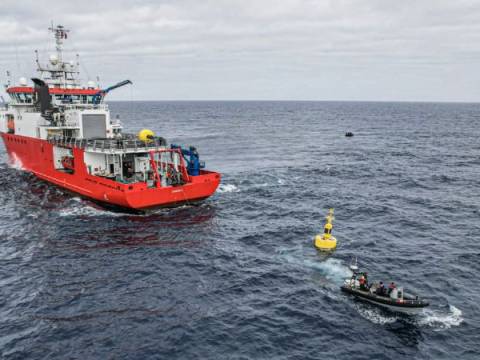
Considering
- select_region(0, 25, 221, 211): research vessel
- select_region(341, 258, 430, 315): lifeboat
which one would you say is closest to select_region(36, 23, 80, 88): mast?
select_region(0, 25, 221, 211): research vessel

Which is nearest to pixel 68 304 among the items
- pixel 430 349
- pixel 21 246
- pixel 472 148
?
pixel 21 246

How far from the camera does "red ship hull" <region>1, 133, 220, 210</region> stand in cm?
3822

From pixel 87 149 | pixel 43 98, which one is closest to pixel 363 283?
pixel 87 149

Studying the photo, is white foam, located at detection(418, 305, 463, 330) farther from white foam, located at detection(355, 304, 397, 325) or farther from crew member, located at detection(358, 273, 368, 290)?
crew member, located at detection(358, 273, 368, 290)

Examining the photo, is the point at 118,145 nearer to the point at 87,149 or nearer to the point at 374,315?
the point at 87,149

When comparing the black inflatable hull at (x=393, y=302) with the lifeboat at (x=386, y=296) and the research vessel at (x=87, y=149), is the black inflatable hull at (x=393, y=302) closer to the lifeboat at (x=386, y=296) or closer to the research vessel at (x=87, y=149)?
the lifeboat at (x=386, y=296)

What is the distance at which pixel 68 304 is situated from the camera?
2394 cm

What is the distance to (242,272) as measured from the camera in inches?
1105

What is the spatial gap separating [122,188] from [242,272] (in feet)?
52.5

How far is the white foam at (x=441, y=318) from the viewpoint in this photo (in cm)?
2180

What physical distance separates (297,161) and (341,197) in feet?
78.6


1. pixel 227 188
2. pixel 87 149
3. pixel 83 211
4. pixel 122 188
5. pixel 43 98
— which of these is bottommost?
pixel 83 211

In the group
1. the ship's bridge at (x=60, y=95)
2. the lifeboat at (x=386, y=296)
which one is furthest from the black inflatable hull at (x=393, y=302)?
the ship's bridge at (x=60, y=95)

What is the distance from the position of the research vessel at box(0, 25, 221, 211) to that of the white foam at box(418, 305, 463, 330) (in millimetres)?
25115
